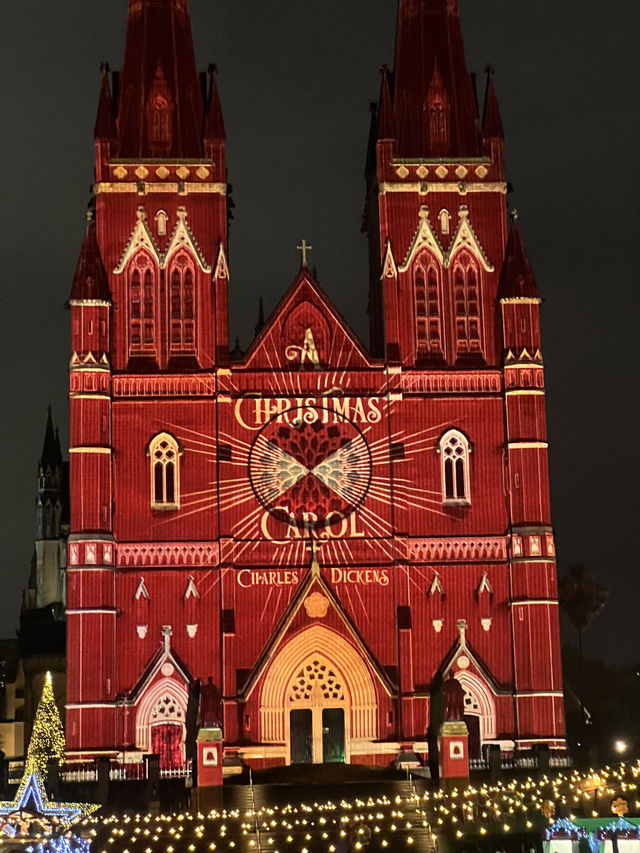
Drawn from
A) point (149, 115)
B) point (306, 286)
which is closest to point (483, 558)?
point (306, 286)

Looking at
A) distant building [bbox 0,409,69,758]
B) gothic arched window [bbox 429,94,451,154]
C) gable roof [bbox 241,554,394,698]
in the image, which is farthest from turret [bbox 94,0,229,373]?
distant building [bbox 0,409,69,758]

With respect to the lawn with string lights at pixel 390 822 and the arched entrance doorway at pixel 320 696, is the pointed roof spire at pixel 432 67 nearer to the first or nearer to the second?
the arched entrance doorway at pixel 320 696

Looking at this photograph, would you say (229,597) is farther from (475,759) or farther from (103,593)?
(475,759)

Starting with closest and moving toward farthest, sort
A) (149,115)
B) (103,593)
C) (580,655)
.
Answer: (103,593) < (149,115) < (580,655)

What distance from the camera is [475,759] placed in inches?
2259

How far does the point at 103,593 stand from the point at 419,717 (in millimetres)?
10531

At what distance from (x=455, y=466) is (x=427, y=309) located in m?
5.30

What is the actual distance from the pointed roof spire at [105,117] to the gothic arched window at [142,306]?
14.0ft

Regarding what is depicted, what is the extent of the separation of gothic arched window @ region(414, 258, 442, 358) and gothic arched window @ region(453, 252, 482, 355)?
2.04ft

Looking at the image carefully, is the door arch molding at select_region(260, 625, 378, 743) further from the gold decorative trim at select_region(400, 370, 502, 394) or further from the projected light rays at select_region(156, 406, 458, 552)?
the gold decorative trim at select_region(400, 370, 502, 394)

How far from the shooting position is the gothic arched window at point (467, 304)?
2381 inches

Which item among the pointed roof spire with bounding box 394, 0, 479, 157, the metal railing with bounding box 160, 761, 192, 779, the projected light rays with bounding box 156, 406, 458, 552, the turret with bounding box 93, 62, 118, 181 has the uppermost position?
the pointed roof spire with bounding box 394, 0, 479, 157

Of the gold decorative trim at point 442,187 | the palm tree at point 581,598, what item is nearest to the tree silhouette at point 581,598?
the palm tree at point 581,598

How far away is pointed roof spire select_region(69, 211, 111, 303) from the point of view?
59219 mm
